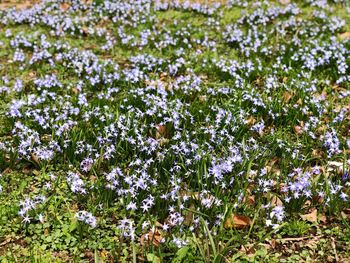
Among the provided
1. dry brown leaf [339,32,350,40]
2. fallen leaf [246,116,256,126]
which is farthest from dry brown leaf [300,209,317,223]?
dry brown leaf [339,32,350,40]

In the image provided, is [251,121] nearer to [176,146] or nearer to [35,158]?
[176,146]

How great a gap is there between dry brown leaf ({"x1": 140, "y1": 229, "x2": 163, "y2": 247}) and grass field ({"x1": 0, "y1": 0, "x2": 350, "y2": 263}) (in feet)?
0.04

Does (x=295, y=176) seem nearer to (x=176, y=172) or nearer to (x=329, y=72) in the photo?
(x=176, y=172)

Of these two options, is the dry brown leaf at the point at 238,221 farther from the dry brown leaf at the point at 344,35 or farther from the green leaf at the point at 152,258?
the dry brown leaf at the point at 344,35

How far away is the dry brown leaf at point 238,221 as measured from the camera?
13.7ft

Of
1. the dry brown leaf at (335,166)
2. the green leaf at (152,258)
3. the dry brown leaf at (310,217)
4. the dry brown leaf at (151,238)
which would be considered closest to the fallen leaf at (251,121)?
the dry brown leaf at (335,166)

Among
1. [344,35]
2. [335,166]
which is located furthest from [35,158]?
[344,35]

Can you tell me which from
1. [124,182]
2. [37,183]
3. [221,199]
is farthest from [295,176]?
[37,183]

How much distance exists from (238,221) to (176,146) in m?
1.12

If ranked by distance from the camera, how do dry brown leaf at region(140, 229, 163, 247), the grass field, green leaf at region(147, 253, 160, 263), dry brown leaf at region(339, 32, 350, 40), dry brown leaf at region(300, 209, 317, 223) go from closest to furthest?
green leaf at region(147, 253, 160, 263), dry brown leaf at region(140, 229, 163, 247), the grass field, dry brown leaf at region(300, 209, 317, 223), dry brown leaf at region(339, 32, 350, 40)

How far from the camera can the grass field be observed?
4094 millimetres

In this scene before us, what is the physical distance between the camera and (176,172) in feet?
15.5

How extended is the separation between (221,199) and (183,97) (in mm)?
2368

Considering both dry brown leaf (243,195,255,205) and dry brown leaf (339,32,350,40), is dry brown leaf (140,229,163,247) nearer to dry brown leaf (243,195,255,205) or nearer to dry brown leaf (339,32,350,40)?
dry brown leaf (243,195,255,205)
